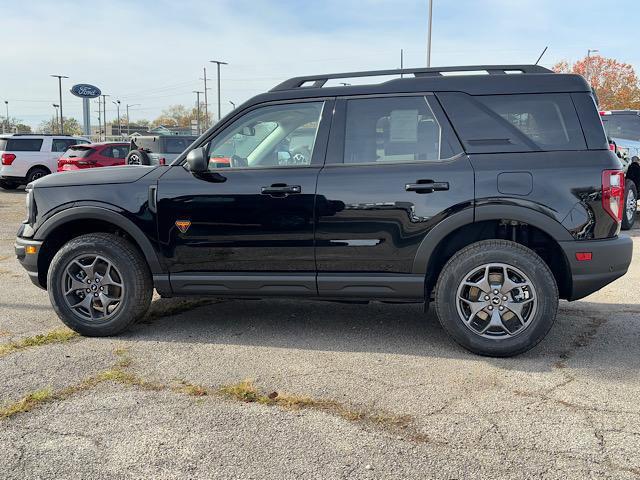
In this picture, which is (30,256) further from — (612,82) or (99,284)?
(612,82)

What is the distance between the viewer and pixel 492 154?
405cm

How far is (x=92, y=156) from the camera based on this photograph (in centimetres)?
1631

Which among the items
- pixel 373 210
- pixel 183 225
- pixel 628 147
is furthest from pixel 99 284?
pixel 628 147

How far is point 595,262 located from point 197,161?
2.84 meters

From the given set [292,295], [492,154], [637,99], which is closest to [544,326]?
[492,154]

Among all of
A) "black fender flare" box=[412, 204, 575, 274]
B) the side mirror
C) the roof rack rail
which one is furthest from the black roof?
"black fender flare" box=[412, 204, 575, 274]

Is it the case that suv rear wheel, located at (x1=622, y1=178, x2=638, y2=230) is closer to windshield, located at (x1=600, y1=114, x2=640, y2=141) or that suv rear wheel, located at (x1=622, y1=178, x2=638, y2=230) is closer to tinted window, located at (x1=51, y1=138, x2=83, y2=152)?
windshield, located at (x1=600, y1=114, x2=640, y2=141)

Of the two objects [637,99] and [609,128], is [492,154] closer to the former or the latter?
[609,128]

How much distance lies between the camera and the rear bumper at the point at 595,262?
12.9 ft

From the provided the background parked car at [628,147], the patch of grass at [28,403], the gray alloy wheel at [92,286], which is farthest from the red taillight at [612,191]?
the background parked car at [628,147]

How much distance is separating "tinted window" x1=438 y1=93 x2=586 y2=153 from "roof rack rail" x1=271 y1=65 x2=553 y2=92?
252mm

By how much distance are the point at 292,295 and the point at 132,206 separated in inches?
54.3

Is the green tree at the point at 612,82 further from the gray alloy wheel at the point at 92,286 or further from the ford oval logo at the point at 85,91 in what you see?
the gray alloy wheel at the point at 92,286

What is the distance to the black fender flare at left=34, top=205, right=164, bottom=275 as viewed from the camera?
4441 mm
